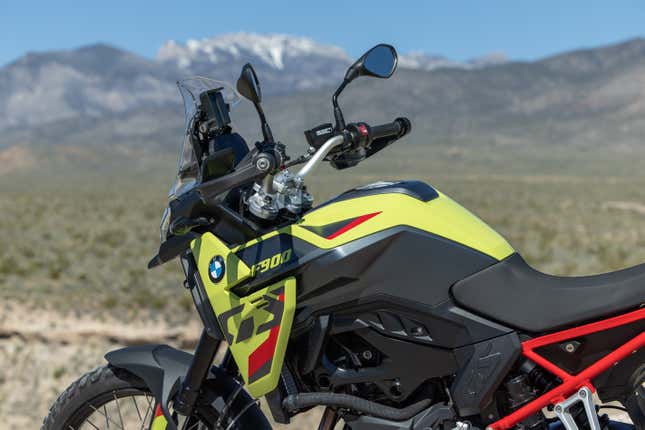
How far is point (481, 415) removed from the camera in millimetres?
2436

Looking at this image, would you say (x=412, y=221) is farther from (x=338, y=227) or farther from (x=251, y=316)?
(x=251, y=316)

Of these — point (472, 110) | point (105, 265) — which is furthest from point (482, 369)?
point (472, 110)

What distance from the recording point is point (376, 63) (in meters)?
2.67

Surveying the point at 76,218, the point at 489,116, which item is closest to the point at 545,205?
the point at 76,218

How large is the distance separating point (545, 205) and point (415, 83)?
119 meters

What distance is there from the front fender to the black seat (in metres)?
1.20

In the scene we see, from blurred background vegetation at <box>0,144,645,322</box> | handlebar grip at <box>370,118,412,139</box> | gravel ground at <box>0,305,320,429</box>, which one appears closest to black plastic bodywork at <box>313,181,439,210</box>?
handlebar grip at <box>370,118,412,139</box>

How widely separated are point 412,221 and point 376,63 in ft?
2.04

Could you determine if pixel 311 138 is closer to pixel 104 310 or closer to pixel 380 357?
pixel 380 357

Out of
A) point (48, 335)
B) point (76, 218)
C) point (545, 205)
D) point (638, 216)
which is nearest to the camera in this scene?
point (48, 335)

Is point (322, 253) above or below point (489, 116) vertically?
below

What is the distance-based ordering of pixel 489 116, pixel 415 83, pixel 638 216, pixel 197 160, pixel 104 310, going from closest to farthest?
1. pixel 197 160
2. pixel 104 310
3. pixel 638 216
4. pixel 489 116
5. pixel 415 83

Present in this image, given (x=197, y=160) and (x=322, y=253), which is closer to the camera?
(x=322, y=253)

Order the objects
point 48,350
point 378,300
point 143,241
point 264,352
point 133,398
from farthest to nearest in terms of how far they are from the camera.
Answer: point 143,241, point 48,350, point 133,398, point 264,352, point 378,300
